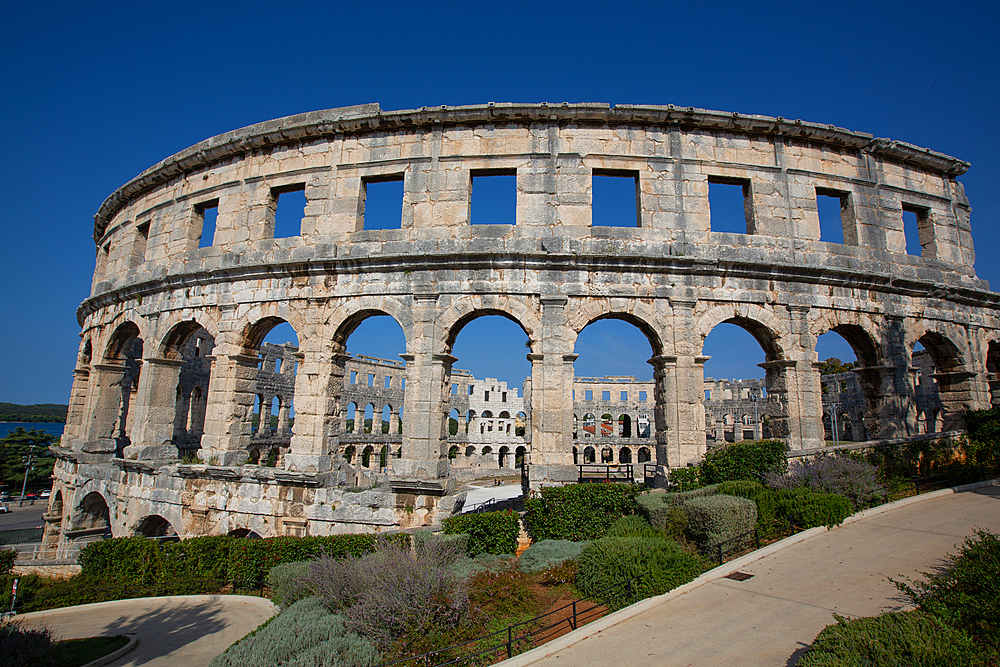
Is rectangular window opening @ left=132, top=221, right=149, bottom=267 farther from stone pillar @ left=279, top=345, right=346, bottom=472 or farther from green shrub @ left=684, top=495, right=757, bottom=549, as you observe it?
green shrub @ left=684, top=495, right=757, bottom=549

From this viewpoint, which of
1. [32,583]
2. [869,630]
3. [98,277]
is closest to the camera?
[869,630]

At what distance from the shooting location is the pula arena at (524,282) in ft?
39.9

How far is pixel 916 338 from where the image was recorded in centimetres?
1433

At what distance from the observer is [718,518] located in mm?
8234

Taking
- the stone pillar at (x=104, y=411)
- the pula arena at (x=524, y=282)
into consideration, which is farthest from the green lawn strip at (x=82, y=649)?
the stone pillar at (x=104, y=411)

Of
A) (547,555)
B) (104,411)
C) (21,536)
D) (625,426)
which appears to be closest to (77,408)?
(104,411)

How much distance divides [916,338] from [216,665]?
18.1 m

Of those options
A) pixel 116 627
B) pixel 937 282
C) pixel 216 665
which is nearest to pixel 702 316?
pixel 937 282

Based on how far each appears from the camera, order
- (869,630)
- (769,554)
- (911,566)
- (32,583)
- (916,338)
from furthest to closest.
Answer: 1. (916,338)
2. (32,583)
3. (769,554)
4. (911,566)
5. (869,630)

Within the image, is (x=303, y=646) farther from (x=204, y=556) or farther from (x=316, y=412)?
(x=316, y=412)

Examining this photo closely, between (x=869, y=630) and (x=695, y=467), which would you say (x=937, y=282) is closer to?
(x=695, y=467)

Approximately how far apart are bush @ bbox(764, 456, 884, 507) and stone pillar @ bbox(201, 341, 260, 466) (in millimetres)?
13209

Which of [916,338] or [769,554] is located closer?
[769,554]

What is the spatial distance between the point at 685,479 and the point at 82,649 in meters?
11.1
